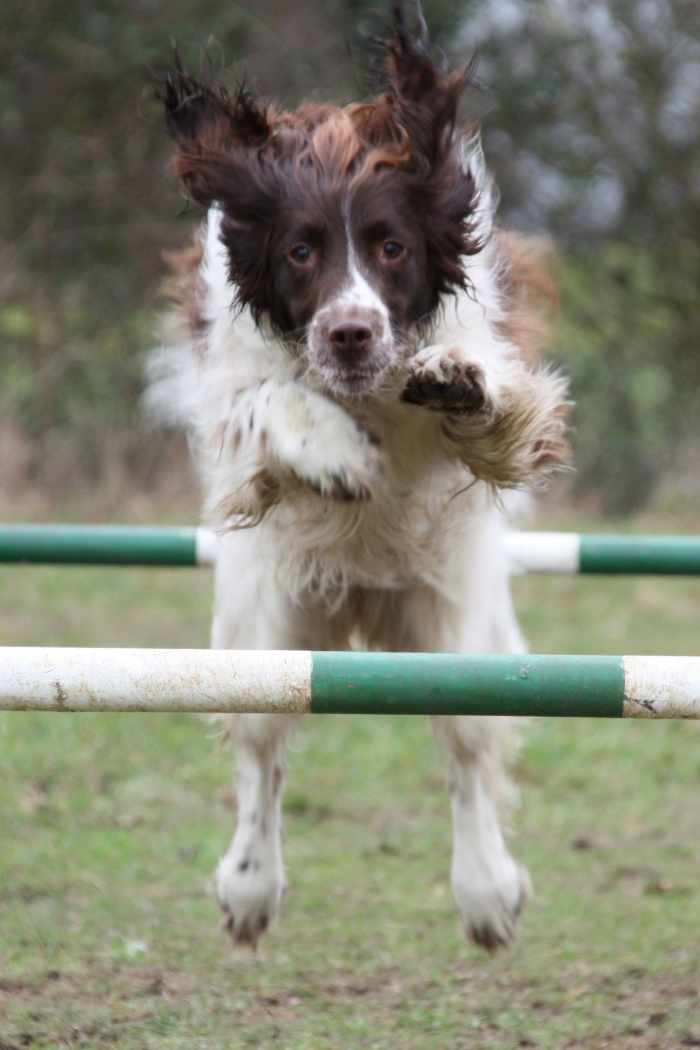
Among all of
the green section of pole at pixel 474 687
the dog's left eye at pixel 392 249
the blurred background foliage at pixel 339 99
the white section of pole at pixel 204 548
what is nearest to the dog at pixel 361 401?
the dog's left eye at pixel 392 249

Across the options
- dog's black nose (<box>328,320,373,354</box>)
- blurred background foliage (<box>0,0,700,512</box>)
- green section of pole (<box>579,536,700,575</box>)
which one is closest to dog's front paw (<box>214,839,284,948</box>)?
green section of pole (<box>579,536,700,575</box>)

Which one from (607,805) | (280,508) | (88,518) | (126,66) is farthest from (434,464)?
(126,66)

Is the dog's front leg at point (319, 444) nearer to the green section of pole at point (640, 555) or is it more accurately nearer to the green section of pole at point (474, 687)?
the green section of pole at point (474, 687)

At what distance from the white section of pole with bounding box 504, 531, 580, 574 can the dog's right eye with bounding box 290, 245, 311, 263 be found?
112 cm

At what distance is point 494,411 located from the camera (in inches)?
118

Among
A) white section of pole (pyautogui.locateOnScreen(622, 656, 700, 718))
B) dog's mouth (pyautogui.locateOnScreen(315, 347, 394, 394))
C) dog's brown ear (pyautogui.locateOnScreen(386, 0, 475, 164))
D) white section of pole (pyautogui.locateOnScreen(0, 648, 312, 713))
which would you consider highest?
dog's brown ear (pyautogui.locateOnScreen(386, 0, 475, 164))

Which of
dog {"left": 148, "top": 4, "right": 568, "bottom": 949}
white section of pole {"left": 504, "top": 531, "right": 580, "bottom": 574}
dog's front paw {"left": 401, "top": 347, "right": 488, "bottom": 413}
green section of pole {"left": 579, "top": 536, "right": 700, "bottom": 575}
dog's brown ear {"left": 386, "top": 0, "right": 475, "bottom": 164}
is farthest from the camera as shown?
white section of pole {"left": 504, "top": 531, "right": 580, "bottom": 574}

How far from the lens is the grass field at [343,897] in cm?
296

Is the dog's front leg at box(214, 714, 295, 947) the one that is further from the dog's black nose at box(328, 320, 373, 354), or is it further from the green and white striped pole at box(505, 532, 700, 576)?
the dog's black nose at box(328, 320, 373, 354)

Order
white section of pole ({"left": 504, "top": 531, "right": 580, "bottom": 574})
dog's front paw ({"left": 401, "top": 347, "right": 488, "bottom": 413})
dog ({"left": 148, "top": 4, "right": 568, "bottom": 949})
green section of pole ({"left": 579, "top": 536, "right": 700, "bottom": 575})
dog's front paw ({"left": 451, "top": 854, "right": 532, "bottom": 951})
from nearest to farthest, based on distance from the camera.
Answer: dog's front paw ({"left": 401, "top": 347, "right": 488, "bottom": 413}) < dog ({"left": 148, "top": 4, "right": 568, "bottom": 949}) < dog's front paw ({"left": 451, "top": 854, "right": 532, "bottom": 951}) < green section of pole ({"left": 579, "top": 536, "right": 700, "bottom": 575}) < white section of pole ({"left": 504, "top": 531, "right": 580, "bottom": 574})

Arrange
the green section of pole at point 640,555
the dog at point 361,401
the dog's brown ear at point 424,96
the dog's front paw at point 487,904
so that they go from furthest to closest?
the green section of pole at point 640,555 → the dog's front paw at point 487,904 → the dog's brown ear at point 424,96 → the dog at point 361,401

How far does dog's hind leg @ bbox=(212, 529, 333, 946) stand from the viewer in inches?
133

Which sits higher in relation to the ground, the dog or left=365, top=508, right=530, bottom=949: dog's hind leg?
the dog

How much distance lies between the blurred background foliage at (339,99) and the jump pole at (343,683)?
7636 mm
